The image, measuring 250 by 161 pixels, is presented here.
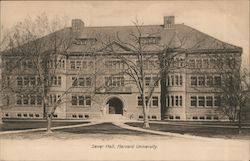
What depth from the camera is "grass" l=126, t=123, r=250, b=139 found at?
7960 millimetres

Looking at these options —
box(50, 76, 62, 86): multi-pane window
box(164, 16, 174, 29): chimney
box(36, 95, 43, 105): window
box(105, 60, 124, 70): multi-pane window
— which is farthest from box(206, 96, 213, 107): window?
box(36, 95, 43, 105): window

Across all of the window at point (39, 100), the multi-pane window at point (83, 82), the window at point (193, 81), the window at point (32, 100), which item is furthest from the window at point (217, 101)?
the window at point (32, 100)

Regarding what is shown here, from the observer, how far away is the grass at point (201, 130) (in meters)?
7.96

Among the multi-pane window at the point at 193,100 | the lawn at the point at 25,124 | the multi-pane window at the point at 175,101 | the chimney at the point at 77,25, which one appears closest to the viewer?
the chimney at the point at 77,25

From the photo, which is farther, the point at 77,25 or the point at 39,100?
the point at 39,100

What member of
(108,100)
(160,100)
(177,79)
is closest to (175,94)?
(160,100)

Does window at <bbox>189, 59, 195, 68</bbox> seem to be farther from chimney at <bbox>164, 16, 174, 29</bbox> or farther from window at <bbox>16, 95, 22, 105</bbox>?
window at <bbox>16, 95, 22, 105</bbox>

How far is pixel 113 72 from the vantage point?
8742 millimetres

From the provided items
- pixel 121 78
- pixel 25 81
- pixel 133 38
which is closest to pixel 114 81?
pixel 121 78

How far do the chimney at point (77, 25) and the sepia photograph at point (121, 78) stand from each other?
0.08ft

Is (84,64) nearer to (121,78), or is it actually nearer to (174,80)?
(121,78)

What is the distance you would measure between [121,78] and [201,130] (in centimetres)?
216

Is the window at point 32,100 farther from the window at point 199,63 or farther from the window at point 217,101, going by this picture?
the window at point 217,101

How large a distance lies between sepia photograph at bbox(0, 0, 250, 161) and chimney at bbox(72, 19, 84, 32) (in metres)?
0.02
